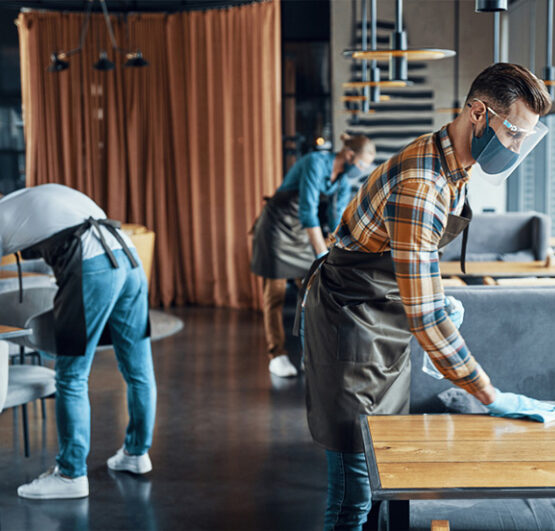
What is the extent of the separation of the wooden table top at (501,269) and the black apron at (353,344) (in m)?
2.52

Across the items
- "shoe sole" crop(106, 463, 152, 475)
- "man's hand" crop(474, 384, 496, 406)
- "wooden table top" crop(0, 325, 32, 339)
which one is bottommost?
"shoe sole" crop(106, 463, 152, 475)

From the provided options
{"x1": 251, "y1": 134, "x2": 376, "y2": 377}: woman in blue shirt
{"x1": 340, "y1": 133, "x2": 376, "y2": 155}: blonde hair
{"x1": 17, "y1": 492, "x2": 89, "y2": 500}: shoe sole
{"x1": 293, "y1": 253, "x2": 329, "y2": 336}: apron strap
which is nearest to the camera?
{"x1": 293, "y1": 253, "x2": 329, "y2": 336}: apron strap

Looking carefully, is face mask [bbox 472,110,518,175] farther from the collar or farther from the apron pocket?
the apron pocket

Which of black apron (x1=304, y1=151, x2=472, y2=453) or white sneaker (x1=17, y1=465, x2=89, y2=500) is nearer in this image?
black apron (x1=304, y1=151, x2=472, y2=453)

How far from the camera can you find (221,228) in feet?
24.7

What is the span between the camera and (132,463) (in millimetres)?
3443

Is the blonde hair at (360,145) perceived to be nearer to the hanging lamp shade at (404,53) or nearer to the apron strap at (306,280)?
the hanging lamp shade at (404,53)

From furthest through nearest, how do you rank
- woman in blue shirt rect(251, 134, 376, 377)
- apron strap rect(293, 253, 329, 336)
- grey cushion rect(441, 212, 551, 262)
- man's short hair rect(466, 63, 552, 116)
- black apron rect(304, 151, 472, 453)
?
grey cushion rect(441, 212, 551, 262), woman in blue shirt rect(251, 134, 376, 377), apron strap rect(293, 253, 329, 336), black apron rect(304, 151, 472, 453), man's short hair rect(466, 63, 552, 116)

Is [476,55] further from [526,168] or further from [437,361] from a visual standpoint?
[437,361]

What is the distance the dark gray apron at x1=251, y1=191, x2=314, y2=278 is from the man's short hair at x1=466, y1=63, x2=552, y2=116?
3.22 meters

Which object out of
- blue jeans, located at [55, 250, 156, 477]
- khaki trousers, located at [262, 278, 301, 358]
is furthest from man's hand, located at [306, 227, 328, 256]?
blue jeans, located at [55, 250, 156, 477]

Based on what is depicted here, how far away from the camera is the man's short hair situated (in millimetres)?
1718

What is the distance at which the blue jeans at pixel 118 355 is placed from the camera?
3.08 m

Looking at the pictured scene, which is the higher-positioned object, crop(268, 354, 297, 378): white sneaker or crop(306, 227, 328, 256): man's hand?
crop(306, 227, 328, 256): man's hand
